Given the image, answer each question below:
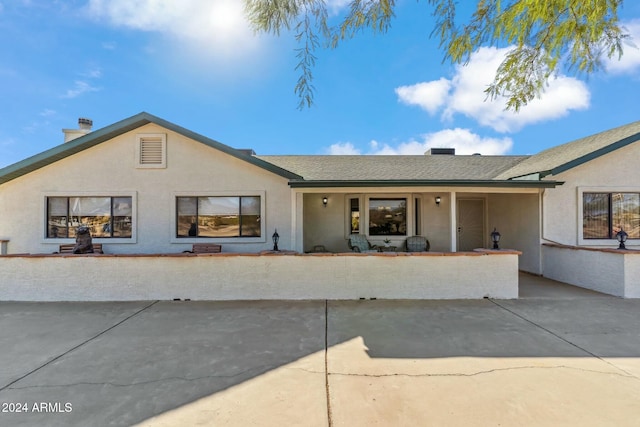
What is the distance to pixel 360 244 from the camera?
31.9 ft

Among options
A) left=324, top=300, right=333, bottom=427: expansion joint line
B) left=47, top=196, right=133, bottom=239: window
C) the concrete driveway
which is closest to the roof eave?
the concrete driveway

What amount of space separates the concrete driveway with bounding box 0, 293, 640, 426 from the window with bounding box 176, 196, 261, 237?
3286 millimetres

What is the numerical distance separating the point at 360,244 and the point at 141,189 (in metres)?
6.87

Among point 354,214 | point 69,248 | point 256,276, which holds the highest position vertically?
point 354,214

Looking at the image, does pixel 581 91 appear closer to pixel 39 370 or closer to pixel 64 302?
pixel 39 370

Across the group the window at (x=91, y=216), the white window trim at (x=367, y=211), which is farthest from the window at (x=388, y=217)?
the window at (x=91, y=216)

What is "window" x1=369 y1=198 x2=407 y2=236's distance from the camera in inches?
408

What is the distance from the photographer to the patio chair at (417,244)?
991 cm

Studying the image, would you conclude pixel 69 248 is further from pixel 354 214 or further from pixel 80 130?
pixel 354 214

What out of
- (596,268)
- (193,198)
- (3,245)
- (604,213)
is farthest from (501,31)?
(3,245)

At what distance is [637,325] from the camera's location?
4680mm

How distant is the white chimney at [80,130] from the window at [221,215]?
516 centimetres

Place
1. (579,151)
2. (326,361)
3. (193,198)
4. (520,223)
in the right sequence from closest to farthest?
(326,361)
(193,198)
(579,151)
(520,223)

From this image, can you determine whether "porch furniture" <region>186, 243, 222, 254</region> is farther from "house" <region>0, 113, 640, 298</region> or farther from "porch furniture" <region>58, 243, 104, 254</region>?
"porch furniture" <region>58, 243, 104, 254</region>
